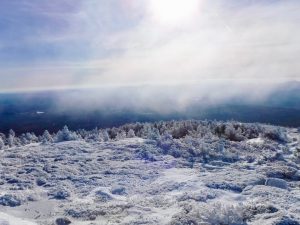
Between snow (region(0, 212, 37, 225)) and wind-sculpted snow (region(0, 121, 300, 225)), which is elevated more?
wind-sculpted snow (region(0, 121, 300, 225))

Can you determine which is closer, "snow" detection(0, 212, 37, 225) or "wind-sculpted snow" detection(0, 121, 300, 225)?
"snow" detection(0, 212, 37, 225)

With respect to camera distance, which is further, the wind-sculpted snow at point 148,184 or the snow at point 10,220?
the wind-sculpted snow at point 148,184

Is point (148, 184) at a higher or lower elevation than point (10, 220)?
higher

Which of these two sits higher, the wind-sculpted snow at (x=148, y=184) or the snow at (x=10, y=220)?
the wind-sculpted snow at (x=148, y=184)

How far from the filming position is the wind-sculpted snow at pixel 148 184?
18141 millimetres

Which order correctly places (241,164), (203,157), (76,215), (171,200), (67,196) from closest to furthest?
(76,215), (171,200), (67,196), (241,164), (203,157)

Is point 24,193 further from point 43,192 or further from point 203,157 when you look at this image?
point 203,157

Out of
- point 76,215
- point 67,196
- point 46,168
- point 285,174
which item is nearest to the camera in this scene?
point 76,215

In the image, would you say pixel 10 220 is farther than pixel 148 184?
No

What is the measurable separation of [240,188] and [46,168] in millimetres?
14109

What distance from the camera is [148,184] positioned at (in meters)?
25.3

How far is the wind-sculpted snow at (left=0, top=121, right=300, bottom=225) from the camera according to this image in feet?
59.5

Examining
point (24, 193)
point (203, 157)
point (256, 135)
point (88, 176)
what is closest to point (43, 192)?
point (24, 193)

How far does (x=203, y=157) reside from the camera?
3441 cm
